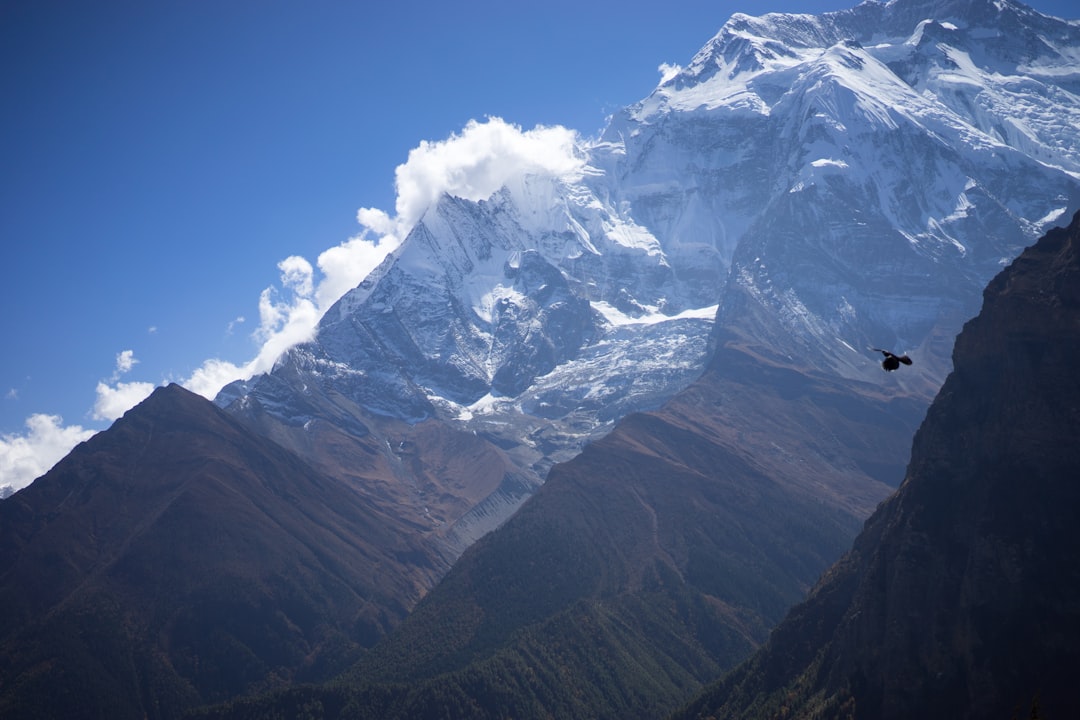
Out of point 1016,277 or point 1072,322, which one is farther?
point 1016,277

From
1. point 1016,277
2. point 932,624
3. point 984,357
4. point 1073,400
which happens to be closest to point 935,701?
point 932,624

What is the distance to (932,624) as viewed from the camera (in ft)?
496

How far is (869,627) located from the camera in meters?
162

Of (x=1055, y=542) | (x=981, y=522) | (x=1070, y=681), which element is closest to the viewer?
(x=1070, y=681)

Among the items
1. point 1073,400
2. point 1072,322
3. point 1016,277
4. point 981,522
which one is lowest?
point 981,522

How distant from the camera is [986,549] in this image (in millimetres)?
148750

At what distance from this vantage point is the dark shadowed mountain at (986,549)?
138625 millimetres

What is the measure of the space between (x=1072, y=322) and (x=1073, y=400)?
14359 millimetres

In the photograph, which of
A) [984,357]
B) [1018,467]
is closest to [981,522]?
[1018,467]

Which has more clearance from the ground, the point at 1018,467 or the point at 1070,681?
the point at 1018,467

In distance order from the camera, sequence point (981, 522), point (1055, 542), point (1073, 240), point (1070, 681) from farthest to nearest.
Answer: point (1073, 240), point (981, 522), point (1055, 542), point (1070, 681)

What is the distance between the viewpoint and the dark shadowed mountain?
138625 mm

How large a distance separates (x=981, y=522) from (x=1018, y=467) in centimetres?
1047

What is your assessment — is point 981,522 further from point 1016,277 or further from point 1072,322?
point 1016,277
